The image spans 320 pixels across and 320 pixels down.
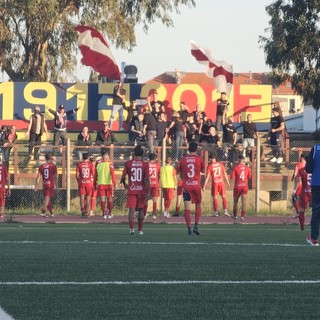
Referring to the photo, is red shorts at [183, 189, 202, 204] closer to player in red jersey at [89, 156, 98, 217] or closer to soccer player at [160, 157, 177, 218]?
player in red jersey at [89, 156, 98, 217]

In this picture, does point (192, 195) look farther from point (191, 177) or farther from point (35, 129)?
point (35, 129)

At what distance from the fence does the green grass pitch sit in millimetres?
16312

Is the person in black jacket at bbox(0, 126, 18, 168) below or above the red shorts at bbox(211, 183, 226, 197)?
above

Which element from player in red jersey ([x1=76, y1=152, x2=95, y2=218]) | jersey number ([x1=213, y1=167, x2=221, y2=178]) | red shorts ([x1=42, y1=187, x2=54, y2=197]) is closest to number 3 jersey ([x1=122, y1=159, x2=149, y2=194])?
red shorts ([x1=42, y1=187, x2=54, y2=197])

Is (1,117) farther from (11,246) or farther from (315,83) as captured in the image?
(11,246)

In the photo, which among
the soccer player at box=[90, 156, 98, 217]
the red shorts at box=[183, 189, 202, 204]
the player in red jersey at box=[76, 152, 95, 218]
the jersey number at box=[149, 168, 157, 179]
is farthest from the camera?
the soccer player at box=[90, 156, 98, 217]

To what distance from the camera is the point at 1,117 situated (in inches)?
1718

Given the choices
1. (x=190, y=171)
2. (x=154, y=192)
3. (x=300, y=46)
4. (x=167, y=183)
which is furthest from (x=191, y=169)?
(x=300, y=46)

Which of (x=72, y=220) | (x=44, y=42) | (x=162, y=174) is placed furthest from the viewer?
(x=44, y=42)

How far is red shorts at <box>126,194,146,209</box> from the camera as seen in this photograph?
2192 centimetres

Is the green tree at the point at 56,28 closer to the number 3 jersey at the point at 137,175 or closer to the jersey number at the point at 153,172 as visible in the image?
the jersey number at the point at 153,172

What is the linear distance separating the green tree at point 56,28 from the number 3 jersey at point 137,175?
2376 centimetres

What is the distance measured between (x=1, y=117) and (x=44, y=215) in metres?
11.7

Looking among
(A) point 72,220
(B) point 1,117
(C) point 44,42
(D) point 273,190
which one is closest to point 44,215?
(A) point 72,220
